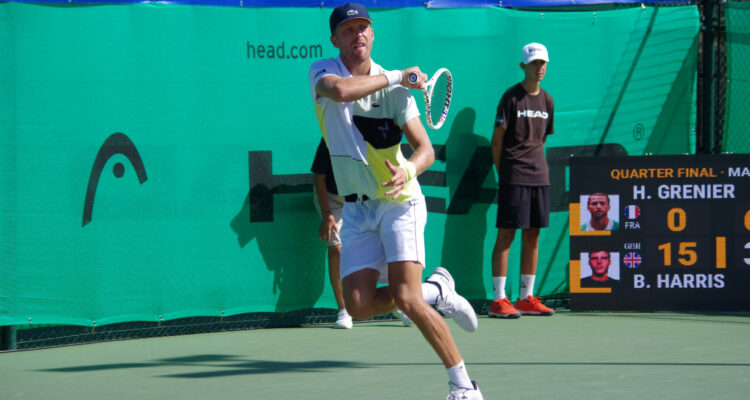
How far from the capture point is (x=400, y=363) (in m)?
5.94

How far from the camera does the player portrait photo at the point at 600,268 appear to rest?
7906 mm

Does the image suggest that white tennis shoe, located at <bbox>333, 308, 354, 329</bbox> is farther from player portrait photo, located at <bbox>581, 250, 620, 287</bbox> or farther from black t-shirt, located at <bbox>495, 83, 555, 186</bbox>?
player portrait photo, located at <bbox>581, 250, 620, 287</bbox>

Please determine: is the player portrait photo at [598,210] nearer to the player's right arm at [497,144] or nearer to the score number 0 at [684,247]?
the score number 0 at [684,247]

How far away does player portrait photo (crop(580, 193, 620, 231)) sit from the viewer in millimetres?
7953


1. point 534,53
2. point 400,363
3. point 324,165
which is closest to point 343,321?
point 324,165

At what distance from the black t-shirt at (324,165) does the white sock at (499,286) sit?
1599mm

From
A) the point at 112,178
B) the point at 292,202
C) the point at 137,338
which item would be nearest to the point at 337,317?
the point at 292,202

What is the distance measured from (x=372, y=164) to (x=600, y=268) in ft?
12.0

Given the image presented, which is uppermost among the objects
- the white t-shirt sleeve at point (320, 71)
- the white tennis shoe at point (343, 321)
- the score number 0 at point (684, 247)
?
the white t-shirt sleeve at point (320, 71)

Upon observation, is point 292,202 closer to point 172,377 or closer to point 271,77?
point 271,77

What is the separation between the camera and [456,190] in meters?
8.05

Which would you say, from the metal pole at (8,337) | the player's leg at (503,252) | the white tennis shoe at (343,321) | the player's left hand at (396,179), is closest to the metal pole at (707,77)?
the player's leg at (503,252)

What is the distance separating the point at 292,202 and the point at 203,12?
1.59m

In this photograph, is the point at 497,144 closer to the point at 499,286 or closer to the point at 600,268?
the point at 499,286
